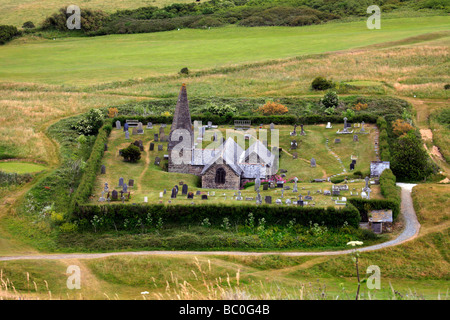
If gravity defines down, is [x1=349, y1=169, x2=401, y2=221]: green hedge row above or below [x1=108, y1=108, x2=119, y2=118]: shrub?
below

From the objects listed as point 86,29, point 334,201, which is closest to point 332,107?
point 334,201

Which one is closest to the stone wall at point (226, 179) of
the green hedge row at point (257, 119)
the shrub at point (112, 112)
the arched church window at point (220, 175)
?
the arched church window at point (220, 175)

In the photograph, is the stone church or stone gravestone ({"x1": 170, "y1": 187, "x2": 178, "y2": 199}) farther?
the stone church

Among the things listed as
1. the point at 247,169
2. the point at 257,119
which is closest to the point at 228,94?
the point at 257,119

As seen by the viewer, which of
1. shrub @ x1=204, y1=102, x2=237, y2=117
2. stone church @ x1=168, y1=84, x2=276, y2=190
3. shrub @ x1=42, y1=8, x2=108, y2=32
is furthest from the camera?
shrub @ x1=42, y1=8, x2=108, y2=32

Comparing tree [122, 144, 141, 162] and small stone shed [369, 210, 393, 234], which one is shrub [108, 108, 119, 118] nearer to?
tree [122, 144, 141, 162]

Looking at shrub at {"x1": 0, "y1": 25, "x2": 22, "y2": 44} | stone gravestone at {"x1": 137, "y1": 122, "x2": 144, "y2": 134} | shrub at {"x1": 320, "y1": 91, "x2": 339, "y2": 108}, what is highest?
shrub at {"x1": 0, "y1": 25, "x2": 22, "y2": 44}

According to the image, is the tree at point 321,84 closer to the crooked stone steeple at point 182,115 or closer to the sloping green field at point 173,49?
the sloping green field at point 173,49

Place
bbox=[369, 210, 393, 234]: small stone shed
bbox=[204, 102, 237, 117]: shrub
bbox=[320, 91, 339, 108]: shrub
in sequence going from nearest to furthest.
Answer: bbox=[369, 210, 393, 234]: small stone shed
bbox=[204, 102, 237, 117]: shrub
bbox=[320, 91, 339, 108]: shrub

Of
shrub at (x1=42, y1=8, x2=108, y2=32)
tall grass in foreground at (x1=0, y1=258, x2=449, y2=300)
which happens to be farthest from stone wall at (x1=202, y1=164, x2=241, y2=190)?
shrub at (x1=42, y1=8, x2=108, y2=32)
